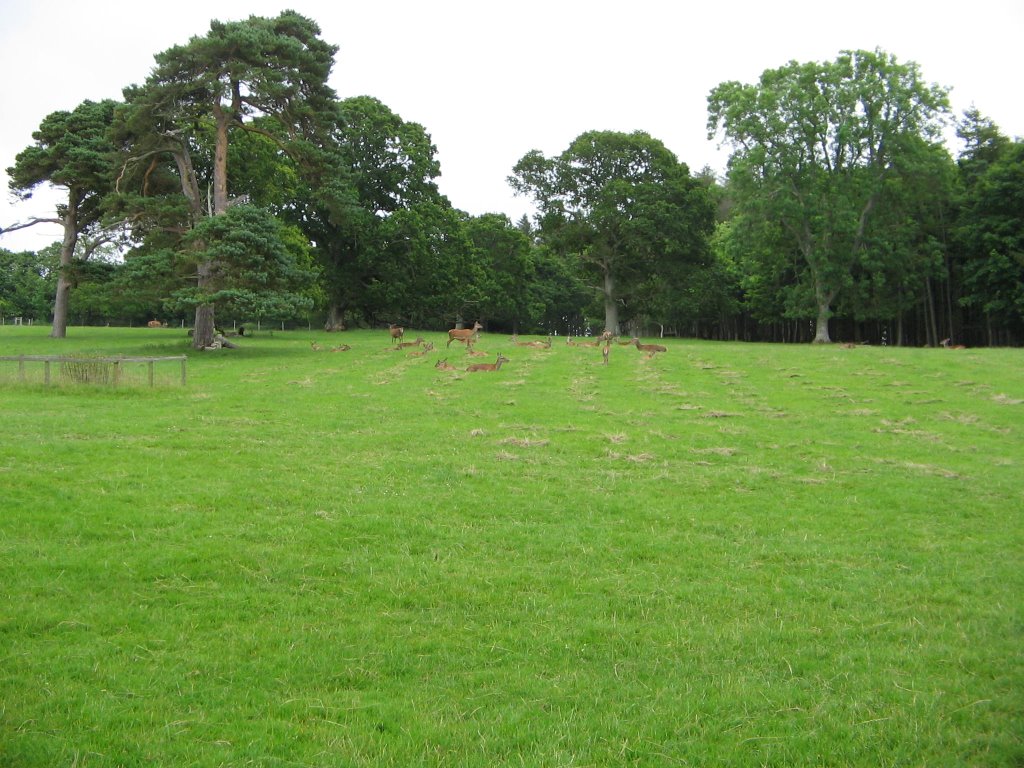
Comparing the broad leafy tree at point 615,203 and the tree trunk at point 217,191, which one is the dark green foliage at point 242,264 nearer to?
the tree trunk at point 217,191

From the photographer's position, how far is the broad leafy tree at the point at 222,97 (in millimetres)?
30859

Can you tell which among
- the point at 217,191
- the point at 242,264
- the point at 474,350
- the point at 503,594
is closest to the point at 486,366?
the point at 474,350

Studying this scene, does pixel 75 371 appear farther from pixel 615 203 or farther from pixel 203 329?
pixel 615 203

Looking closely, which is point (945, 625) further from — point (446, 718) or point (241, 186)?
point (241, 186)

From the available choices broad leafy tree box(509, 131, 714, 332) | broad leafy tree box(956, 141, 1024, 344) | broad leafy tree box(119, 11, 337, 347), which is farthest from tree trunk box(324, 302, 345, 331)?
broad leafy tree box(956, 141, 1024, 344)

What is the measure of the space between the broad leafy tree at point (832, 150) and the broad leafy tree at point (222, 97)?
2637 centimetres

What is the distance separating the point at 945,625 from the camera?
631 cm

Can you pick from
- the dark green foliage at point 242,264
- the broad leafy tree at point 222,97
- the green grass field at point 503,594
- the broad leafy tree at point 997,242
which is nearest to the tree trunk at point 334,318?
the broad leafy tree at point 222,97

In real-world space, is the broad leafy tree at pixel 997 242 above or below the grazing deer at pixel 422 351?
above

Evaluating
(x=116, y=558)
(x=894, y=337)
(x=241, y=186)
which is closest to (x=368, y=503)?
(x=116, y=558)

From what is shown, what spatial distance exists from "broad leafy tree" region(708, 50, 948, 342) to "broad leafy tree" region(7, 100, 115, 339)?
1397 inches

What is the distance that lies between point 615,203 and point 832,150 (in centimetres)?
1356

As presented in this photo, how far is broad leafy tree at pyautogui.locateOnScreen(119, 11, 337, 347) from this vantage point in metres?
30.9

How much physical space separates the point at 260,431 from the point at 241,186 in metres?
30.6
